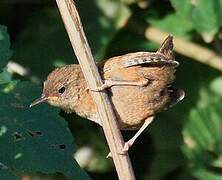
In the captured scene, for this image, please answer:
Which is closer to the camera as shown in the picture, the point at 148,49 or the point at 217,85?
the point at 148,49

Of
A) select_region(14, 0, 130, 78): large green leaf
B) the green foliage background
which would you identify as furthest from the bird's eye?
select_region(14, 0, 130, 78): large green leaf

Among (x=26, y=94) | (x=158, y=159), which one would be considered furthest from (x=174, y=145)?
(x=26, y=94)

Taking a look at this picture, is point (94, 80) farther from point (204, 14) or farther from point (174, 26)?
point (174, 26)

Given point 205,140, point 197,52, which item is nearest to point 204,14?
point 197,52

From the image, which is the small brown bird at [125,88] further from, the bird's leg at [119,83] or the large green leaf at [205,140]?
the large green leaf at [205,140]

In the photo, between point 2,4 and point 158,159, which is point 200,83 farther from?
point 2,4
